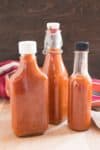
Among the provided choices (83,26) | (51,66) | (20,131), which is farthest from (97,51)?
(20,131)

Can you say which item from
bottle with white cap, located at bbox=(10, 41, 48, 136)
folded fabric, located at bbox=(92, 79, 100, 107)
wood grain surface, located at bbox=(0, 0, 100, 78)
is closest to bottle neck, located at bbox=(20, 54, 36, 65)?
bottle with white cap, located at bbox=(10, 41, 48, 136)

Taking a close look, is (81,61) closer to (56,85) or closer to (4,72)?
(56,85)

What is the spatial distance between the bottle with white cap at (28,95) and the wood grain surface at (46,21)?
593 millimetres

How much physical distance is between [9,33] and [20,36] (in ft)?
0.16

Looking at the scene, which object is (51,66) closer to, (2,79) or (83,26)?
(2,79)

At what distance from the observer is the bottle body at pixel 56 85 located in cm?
74

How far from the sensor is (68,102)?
0.73m

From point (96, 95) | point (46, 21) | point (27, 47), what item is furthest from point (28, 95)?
point (46, 21)

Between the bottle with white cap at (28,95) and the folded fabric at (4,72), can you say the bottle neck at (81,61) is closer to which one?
the bottle with white cap at (28,95)

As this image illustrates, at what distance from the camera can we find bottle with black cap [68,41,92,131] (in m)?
0.69

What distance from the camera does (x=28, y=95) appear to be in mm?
681

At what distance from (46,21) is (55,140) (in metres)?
0.68

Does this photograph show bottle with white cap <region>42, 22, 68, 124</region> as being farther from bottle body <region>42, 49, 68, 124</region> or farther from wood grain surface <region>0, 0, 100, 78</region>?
wood grain surface <region>0, 0, 100, 78</region>

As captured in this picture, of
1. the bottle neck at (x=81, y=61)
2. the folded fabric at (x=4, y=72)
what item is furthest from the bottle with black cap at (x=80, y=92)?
the folded fabric at (x=4, y=72)
